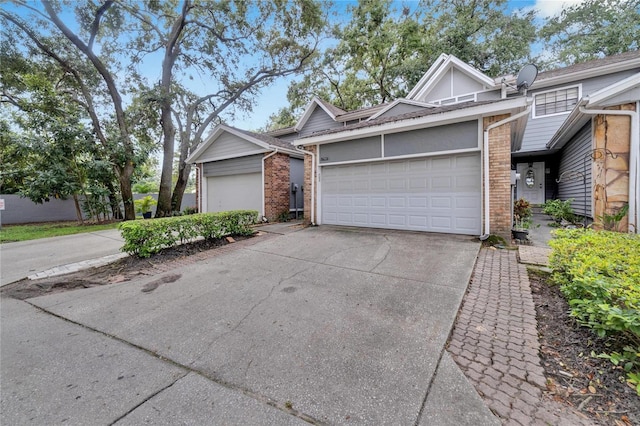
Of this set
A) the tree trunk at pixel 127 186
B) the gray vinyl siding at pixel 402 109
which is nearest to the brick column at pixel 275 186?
the gray vinyl siding at pixel 402 109

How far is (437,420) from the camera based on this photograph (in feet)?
5.29

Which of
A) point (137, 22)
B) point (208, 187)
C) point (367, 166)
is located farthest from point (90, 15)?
point (367, 166)

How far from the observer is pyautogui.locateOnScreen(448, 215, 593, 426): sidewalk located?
1.67m

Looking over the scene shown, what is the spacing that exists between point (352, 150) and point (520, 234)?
4.80 metres

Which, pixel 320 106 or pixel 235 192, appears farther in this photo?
pixel 320 106

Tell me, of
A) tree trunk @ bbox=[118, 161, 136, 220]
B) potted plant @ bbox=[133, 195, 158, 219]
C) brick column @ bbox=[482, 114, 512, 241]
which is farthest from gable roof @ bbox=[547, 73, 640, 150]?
potted plant @ bbox=[133, 195, 158, 219]

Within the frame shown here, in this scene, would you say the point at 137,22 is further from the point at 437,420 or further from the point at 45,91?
the point at 437,420

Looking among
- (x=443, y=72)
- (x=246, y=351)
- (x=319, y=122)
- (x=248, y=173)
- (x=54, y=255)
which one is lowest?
(x=246, y=351)

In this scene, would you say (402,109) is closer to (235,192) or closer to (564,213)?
(564,213)

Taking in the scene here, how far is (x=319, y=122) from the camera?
14.6 metres

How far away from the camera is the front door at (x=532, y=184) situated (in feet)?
40.1

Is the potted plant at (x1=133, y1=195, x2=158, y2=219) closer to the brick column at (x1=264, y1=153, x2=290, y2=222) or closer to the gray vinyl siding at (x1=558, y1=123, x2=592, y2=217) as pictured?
the brick column at (x1=264, y1=153, x2=290, y2=222)

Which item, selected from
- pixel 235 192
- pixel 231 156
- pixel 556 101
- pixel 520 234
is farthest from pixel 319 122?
pixel 520 234

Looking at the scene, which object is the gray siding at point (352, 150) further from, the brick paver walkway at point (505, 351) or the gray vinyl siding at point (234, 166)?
the brick paver walkway at point (505, 351)
